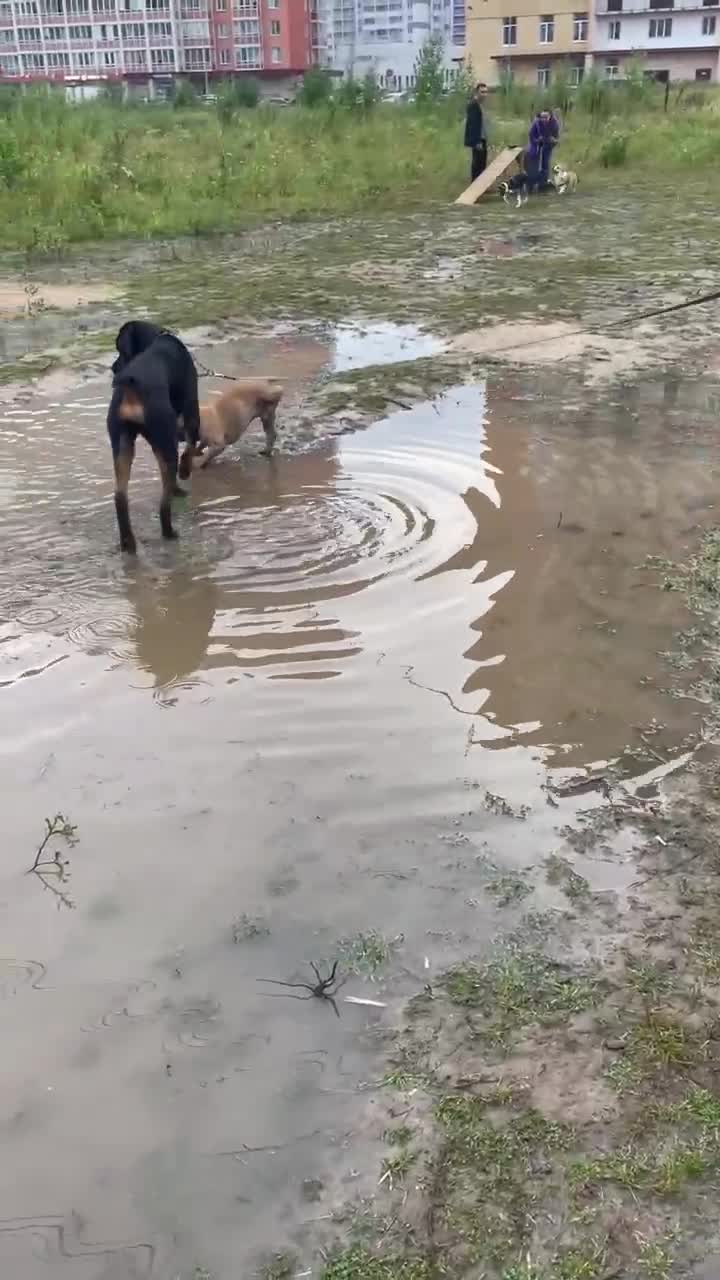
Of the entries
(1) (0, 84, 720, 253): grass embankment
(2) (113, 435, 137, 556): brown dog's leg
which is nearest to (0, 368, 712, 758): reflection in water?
(2) (113, 435, 137, 556): brown dog's leg

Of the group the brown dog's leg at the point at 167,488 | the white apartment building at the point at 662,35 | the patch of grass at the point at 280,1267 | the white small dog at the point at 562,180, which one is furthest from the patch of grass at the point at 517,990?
the white apartment building at the point at 662,35

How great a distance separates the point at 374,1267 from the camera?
2139mm

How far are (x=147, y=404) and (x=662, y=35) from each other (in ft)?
216

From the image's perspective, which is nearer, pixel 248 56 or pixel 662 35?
pixel 662 35

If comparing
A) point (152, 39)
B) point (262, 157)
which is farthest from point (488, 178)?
point (152, 39)

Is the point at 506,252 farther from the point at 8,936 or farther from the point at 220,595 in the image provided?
the point at 8,936

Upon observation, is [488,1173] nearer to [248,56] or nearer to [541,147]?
[541,147]

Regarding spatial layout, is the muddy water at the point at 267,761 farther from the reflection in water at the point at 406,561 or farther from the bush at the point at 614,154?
the bush at the point at 614,154

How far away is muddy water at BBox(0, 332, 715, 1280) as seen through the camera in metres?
2.41

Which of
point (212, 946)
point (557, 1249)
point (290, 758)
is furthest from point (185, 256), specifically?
point (557, 1249)

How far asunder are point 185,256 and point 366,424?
828 cm

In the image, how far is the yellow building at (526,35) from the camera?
5838cm

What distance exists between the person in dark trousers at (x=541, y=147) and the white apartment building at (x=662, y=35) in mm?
45009

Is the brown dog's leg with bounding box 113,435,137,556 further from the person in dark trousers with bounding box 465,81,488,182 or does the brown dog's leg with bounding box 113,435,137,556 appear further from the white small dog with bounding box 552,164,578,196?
the white small dog with bounding box 552,164,578,196
